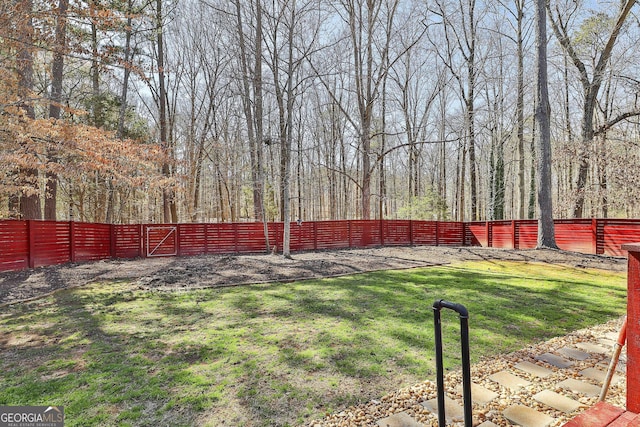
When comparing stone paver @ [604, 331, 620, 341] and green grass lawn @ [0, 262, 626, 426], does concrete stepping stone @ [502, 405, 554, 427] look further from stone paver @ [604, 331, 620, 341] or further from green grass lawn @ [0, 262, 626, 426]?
stone paver @ [604, 331, 620, 341]

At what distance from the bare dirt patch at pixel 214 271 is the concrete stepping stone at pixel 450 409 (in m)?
4.39

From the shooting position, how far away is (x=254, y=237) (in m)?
11.8

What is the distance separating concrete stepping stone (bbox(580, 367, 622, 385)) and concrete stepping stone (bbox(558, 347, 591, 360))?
216 millimetres

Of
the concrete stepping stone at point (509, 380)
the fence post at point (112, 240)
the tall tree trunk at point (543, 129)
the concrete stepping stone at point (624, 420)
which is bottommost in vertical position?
the concrete stepping stone at point (509, 380)

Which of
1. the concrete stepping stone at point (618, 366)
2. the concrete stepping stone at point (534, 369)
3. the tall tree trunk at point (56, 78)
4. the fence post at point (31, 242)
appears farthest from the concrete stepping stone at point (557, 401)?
the fence post at point (31, 242)

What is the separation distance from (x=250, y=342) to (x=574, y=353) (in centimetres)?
284

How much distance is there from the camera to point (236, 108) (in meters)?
19.3

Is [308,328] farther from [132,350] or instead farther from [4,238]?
[4,238]

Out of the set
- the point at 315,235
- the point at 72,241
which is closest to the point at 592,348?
the point at 315,235

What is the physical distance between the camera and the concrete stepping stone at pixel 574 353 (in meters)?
2.70

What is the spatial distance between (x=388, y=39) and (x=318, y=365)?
1310 centimetres

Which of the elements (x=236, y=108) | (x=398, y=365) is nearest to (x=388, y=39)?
(x=236, y=108)

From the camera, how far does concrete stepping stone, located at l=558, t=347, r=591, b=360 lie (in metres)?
2.70

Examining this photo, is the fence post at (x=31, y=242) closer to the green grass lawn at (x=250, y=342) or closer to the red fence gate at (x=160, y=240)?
the green grass lawn at (x=250, y=342)
